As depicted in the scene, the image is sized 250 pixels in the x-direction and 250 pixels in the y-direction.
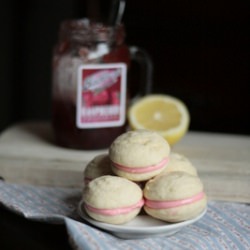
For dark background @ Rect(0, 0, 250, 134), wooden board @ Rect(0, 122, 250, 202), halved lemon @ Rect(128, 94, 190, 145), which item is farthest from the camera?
dark background @ Rect(0, 0, 250, 134)

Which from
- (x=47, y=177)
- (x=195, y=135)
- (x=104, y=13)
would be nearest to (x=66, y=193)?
(x=47, y=177)

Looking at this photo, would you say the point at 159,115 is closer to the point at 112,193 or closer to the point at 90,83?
the point at 90,83

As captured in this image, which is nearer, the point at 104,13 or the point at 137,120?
the point at 137,120

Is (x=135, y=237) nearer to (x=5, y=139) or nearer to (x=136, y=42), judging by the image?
(x=5, y=139)

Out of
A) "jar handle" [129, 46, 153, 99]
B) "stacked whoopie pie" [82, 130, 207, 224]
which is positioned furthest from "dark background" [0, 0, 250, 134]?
"stacked whoopie pie" [82, 130, 207, 224]

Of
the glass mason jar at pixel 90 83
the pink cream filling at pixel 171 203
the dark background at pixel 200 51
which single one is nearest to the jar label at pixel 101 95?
the glass mason jar at pixel 90 83

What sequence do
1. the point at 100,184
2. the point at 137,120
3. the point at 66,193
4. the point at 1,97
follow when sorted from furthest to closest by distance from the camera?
1. the point at 1,97
2. the point at 137,120
3. the point at 66,193
4. the point at 100,184

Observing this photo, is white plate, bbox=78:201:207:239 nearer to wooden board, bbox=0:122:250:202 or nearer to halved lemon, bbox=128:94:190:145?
wooden board, bbox=0:122:250:202
